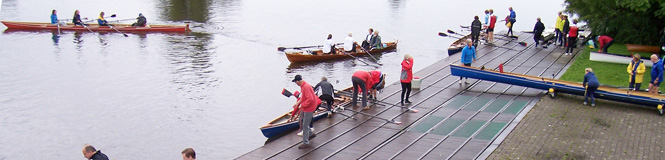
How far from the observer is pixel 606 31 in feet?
99.6

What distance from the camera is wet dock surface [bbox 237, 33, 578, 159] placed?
1506 cm

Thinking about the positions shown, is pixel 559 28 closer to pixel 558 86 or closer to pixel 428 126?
pixel 558 86

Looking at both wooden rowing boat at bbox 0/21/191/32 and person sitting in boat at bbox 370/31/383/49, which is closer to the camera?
person sitting in boat at bbox 370/31/383/49

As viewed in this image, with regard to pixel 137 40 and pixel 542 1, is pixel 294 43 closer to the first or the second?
pixel 137 40

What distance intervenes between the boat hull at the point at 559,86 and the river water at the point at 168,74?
471cm

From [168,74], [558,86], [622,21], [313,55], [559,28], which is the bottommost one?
[168,74]

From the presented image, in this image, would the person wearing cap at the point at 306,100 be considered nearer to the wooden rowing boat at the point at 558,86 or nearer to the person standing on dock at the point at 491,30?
the wooden rowing boat at the point at 558,86

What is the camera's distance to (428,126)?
56.9 ft

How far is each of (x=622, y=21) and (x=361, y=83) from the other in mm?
17167

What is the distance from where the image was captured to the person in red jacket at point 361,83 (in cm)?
1808

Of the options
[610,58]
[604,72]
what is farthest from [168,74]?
[610,58]

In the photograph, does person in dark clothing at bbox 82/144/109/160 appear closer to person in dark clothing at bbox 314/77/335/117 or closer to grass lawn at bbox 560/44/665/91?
person in dark clothing at bbox 314/77/335/117

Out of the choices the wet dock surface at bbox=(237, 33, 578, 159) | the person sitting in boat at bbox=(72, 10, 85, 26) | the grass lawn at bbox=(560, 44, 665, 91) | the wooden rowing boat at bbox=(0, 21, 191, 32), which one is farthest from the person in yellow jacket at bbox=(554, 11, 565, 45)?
the person sitting in boat at bbox=(72, 10, 85, 26)

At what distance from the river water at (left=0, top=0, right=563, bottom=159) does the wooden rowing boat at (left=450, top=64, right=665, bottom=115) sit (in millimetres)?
4738
